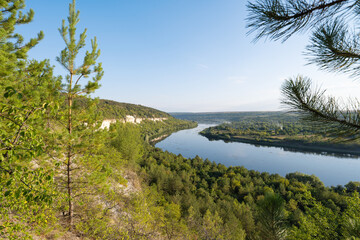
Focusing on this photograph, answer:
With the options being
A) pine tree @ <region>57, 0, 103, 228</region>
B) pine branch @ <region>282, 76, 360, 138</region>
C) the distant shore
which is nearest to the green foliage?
pine branch @ <region>282, 76, 360, 138</region>

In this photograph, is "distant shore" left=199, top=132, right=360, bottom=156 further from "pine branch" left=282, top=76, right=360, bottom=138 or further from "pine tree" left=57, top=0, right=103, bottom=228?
"pine tree" left=57, top=0, right=103, bottom=228

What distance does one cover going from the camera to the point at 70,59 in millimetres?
4398

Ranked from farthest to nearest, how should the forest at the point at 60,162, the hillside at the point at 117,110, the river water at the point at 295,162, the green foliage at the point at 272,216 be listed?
the hillside at the point at 117,110, the river water at the point at 295,162, the green foliage at the point at 272,216, the forest at the point at 60,162

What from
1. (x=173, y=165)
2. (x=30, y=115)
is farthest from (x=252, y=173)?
(x=30, y=115)

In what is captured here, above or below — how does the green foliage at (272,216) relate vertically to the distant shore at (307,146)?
above

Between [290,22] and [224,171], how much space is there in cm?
3950

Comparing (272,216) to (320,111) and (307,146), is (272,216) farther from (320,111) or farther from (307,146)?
(307,146)

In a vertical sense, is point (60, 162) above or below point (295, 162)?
above

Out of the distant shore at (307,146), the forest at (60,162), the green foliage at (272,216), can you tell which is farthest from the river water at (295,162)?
the green foliage at (272,216)

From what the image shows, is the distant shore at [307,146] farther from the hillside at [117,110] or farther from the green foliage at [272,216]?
the green foliage at [272,216]

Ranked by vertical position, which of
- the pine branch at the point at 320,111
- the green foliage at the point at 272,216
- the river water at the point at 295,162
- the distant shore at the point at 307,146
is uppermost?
the pine branch at the point at 320,111

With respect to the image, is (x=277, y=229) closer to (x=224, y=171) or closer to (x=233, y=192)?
(x=233, y=192)

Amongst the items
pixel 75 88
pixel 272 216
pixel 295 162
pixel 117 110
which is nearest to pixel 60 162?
pixel 75 88

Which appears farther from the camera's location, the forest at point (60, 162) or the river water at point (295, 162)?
the river water at point (295, 162)
